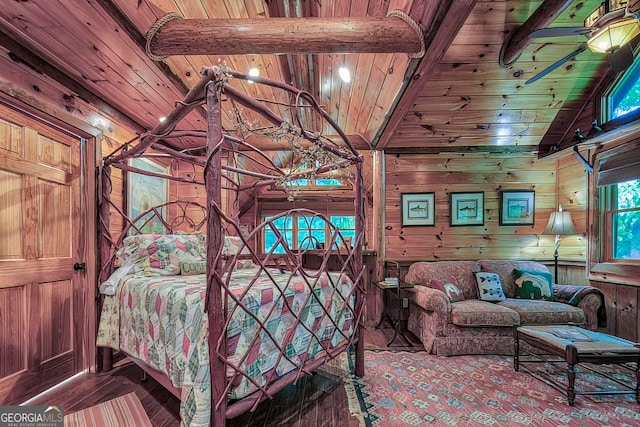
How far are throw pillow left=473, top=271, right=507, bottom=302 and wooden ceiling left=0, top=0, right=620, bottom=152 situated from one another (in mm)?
1747

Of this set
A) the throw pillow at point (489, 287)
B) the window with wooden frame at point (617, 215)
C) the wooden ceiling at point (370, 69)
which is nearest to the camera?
the wooden ceiling at point (370, 69)

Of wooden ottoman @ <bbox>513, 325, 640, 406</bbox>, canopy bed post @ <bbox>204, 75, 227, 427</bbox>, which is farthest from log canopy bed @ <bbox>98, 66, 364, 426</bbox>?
wooden ottoman @ <bbox>513, 325, 640, 406</bbox>

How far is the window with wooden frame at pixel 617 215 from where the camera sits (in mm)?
3107

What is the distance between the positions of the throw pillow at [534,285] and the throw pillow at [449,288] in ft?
2.44

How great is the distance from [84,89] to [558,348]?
168 inches

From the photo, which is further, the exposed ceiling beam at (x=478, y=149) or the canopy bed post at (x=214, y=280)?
the exposed ceiling beam at (x=478, y=149)

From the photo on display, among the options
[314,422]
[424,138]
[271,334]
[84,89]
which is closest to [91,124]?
[84,89]

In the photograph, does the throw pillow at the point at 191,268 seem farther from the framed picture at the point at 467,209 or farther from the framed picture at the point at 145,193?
the framed picture at the point at 467,209

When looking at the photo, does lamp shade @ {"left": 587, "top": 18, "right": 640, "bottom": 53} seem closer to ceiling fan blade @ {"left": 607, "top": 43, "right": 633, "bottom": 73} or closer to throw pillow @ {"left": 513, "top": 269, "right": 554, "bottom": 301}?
ceiling fan blade @ {"left": 607, "top": 43, "right": 633, "bottom": 73}

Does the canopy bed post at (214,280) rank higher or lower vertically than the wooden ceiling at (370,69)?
lower

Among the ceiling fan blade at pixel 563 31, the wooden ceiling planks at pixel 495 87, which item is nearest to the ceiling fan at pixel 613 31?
the ceiling fan blade at pixel 563 31

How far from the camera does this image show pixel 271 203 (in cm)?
738

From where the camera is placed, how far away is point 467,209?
4164 mm

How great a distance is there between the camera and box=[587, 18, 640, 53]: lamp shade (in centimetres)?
191
